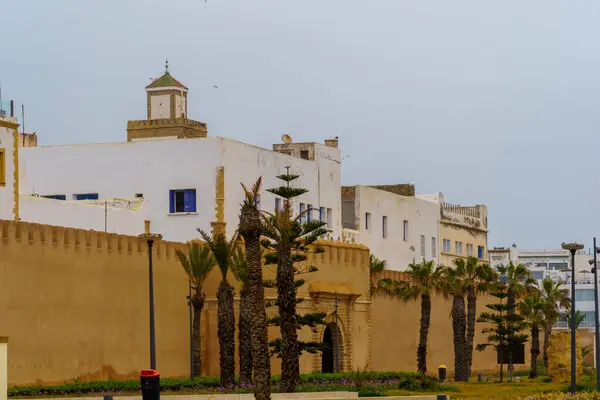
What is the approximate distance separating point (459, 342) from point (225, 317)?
16.2 m

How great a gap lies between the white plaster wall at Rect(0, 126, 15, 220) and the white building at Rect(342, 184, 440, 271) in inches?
802

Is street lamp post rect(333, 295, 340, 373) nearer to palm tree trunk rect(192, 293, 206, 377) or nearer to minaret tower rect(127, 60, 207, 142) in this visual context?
palm tree trunk rect(192, 293, 206, 377)

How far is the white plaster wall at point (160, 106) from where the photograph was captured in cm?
5525

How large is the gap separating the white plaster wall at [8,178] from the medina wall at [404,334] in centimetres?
1646

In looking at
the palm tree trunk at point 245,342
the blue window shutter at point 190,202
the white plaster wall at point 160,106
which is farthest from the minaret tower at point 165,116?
the palm tree trunk at point 245,342

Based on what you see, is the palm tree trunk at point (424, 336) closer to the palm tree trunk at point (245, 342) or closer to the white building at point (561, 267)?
the palm tree trunk at point (245, 342)

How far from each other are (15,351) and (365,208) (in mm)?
27558

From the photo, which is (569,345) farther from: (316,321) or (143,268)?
(143,268)

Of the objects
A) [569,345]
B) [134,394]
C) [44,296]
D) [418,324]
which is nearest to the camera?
[134,394]

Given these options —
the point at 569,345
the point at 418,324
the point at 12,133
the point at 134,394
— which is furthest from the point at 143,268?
the point at 418,324

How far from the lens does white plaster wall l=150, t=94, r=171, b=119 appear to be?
55.2m

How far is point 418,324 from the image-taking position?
57.0 m

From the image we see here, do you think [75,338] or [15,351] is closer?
[15,351]

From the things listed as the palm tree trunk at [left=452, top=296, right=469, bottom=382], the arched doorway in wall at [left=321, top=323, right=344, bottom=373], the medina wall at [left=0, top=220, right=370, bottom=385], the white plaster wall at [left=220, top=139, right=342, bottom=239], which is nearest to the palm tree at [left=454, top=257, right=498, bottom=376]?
the palm tree trunk at [left=452, top=296, right=469, bottom=382]
